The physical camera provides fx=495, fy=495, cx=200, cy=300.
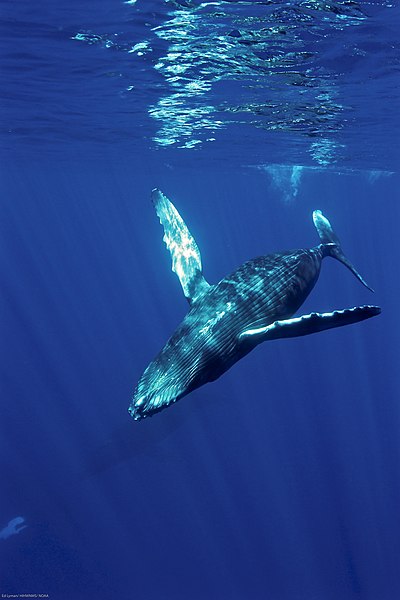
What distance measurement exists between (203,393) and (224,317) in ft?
72.1

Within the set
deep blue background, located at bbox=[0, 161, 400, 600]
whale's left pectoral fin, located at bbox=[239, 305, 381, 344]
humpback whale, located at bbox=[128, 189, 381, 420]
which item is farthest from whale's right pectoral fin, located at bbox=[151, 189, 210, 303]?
deep blue background, located at bbox=[0, 161, 400, 600]

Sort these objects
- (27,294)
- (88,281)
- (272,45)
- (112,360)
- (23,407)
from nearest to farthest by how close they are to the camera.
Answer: (272,45), (23,407), (112,360), (27,294), (88,281)

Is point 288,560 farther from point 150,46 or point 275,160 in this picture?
point 275,160

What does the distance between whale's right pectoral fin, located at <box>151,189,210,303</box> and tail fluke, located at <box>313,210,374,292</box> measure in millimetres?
2443

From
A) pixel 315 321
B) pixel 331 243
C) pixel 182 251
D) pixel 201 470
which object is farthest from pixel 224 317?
pixel 201 470

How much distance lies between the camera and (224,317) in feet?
20.2

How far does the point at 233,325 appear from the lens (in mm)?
6062

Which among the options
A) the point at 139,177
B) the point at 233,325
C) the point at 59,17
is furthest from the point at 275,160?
the point at 233,325

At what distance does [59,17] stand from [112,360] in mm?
24974

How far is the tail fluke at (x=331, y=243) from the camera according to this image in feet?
28.6

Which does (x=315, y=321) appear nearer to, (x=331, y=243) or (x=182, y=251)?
(x=182, y=251)

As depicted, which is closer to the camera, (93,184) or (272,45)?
(272,45)

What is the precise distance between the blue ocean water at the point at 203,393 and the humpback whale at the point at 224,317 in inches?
250

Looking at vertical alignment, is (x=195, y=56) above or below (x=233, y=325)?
above
